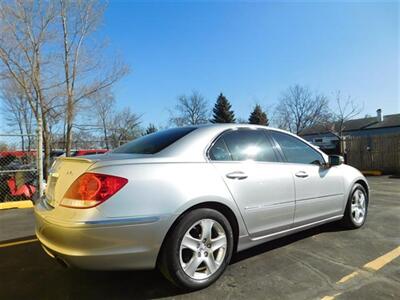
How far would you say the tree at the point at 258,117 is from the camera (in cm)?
4606

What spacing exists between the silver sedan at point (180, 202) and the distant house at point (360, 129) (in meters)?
34.6

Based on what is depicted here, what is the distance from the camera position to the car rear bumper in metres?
2.42

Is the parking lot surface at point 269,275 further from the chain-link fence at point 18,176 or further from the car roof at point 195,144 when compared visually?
the chain-link fence at point 18,176

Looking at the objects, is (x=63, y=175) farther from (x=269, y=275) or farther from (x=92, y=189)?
(x=269, y=275)

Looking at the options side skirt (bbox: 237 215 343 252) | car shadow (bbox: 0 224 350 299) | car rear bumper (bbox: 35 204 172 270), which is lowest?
car shadow (bbox: 0 224 350 299)

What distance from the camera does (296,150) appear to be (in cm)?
409

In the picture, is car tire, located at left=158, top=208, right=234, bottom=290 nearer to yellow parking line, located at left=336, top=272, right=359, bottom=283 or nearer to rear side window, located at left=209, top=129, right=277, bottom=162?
rear side window, located at left=209, top=129, right=277, bottom=162

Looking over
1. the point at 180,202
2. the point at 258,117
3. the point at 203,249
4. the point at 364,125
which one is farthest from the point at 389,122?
the point at 180,202

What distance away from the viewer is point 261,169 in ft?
11.2

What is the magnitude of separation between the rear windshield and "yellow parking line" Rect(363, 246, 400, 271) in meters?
2.27

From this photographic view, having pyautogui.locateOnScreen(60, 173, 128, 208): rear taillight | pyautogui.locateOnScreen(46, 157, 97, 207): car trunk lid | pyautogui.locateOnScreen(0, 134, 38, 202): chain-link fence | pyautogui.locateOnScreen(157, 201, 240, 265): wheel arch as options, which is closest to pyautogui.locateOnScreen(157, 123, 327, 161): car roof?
pyautogui.locateOnScreen(157, 201, 240, 265): wheel arch

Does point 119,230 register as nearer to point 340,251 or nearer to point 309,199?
point 309,199

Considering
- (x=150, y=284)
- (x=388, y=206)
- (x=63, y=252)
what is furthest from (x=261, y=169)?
(x=388, y=206)

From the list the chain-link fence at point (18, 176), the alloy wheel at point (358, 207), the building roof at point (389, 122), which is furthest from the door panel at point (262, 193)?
the building roof at point (389, 122)
